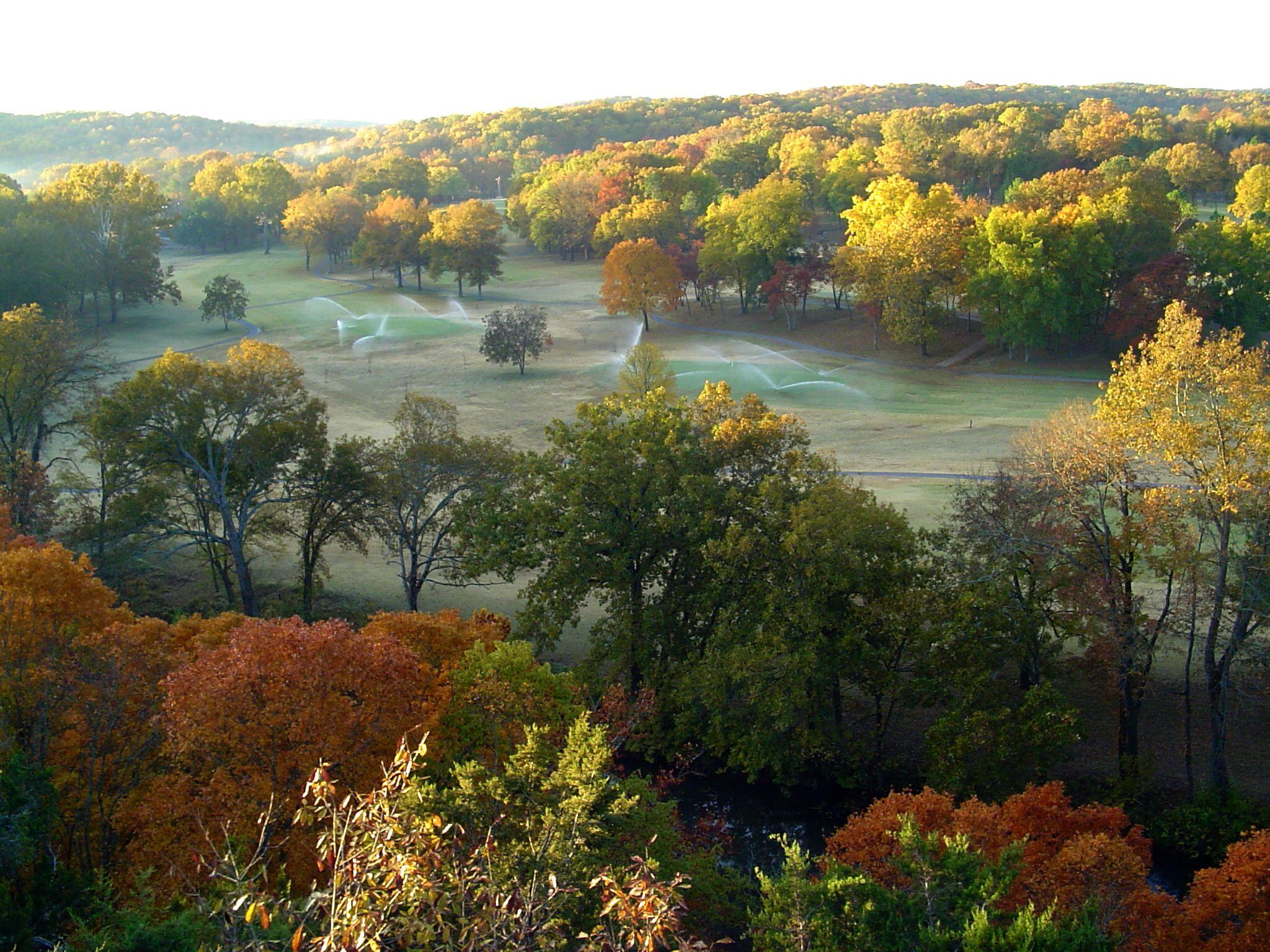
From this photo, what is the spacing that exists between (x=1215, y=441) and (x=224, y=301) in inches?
2631

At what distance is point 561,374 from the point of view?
62.2m

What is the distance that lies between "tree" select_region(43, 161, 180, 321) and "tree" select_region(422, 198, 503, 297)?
19.8 meters

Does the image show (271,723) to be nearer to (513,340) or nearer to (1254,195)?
(513,340)

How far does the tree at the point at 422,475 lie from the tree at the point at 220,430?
9.70 ft

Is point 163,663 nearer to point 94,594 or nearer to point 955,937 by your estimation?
point 94,594

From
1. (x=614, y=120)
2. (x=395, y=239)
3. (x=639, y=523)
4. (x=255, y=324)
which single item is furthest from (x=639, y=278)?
(x=614, y=120)

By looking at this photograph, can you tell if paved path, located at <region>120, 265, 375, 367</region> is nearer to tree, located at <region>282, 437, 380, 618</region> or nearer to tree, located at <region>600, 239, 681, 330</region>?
tree, located at <region>600, 239, 681, 330</region>

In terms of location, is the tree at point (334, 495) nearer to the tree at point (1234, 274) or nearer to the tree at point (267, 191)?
the tree at point (1234, 274)

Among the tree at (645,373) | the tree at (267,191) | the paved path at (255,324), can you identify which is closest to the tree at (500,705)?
the tree at (645,373)

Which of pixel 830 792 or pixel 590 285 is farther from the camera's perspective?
pixel 590 285

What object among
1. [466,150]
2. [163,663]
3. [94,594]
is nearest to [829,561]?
[163,663]

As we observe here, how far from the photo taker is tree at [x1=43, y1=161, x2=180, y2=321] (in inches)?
2958

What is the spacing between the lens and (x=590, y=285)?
8956 cm

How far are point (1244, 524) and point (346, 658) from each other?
705 inches
